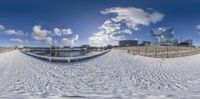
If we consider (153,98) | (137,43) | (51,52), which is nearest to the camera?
(153,98)

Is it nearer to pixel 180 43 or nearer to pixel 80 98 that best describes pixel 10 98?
pixel 80 98

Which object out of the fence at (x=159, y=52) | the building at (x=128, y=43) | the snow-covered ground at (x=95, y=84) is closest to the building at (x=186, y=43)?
the building at (x=128, y=43)

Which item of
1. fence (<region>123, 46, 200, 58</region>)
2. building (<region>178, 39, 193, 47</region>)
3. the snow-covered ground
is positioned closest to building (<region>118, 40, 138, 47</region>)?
building (<region>178, 39, 193, 47</region>)

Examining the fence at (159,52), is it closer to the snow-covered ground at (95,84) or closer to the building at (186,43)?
the building at (186,43)

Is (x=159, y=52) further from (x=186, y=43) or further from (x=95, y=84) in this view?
(x=95, y=84)

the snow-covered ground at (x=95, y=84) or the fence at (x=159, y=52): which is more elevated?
the fence at (x=159, y=52)

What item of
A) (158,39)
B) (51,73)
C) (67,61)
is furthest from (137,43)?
(51,73)

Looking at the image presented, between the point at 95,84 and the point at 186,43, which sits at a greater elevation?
the point at 186,43

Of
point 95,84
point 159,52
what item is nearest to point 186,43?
point 159,52

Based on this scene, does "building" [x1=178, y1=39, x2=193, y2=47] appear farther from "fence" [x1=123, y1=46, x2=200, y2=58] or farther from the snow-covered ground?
the snow-covered ground

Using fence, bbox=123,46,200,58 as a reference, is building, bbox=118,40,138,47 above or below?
above

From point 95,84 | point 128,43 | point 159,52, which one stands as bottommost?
point 95,84

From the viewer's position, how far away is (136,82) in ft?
43.7

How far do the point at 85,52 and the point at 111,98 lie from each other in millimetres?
40506
